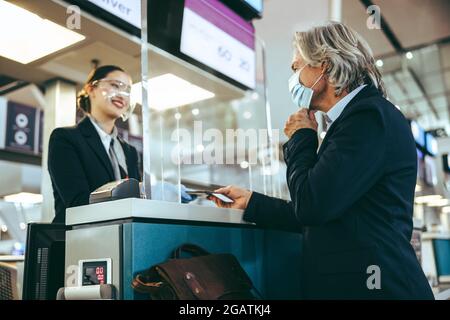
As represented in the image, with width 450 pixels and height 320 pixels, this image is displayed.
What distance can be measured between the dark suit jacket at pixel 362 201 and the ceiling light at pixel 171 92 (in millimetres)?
2052

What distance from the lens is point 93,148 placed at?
2086mm

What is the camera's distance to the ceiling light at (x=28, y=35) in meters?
2.38

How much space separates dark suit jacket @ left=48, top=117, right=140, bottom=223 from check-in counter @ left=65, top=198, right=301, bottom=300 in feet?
1.80

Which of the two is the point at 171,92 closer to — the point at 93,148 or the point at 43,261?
the point at 93,148

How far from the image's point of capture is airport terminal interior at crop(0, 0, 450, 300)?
4.30ft

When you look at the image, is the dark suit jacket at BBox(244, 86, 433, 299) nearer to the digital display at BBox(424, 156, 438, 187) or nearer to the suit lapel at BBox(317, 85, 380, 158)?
the suit lapel at BBox(317, 85, 380, 158)

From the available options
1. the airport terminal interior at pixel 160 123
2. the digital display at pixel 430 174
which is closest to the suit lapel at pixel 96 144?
the airport terminal interior at pixel 160 123

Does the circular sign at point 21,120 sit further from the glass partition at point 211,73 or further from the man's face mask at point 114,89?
the man's face mask at point 114,89

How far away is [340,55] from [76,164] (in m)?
1.17

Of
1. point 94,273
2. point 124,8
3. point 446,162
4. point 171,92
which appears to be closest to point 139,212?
point 94,273

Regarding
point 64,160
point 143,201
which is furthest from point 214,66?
point 143,201

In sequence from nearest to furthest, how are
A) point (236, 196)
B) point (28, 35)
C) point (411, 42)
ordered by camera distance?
1. point (236, 196)
2. point (28, 35)
3. point (411, 42)

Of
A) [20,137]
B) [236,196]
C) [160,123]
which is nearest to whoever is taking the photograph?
[236,196]
